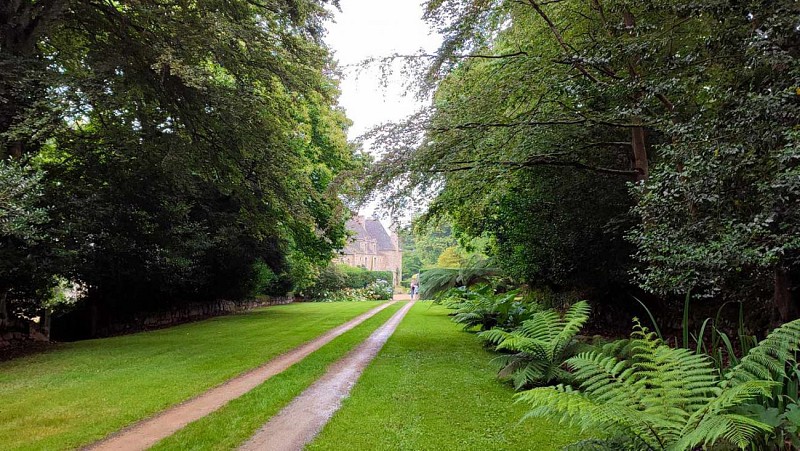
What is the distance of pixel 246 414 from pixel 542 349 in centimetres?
356

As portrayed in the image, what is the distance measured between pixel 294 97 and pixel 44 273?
6969mm

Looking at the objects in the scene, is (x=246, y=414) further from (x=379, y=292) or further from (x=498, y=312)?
(x=379, y=292)

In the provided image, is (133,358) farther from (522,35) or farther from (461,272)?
(461,272)

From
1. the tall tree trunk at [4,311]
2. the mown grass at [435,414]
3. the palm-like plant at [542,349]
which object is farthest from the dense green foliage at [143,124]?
the palm-like plant at [542,349]

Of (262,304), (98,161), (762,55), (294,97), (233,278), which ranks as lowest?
(262,304)

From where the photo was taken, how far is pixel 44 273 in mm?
9797

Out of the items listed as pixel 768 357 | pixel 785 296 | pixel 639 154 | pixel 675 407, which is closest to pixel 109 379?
pixel 675 407

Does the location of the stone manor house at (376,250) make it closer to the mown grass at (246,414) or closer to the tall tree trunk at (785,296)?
the mown grass at (246,414)

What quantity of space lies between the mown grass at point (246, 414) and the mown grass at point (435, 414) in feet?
2.62

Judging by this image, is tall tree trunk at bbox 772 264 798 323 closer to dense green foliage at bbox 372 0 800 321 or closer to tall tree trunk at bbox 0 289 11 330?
dense green foliage at bbox 372 0 800 321

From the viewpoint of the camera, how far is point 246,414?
4.76 meters

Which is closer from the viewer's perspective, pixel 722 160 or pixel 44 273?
pixel 722 160

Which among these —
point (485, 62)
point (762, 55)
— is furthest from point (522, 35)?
point (762, 55)

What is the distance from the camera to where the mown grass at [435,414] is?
3.74 meters
